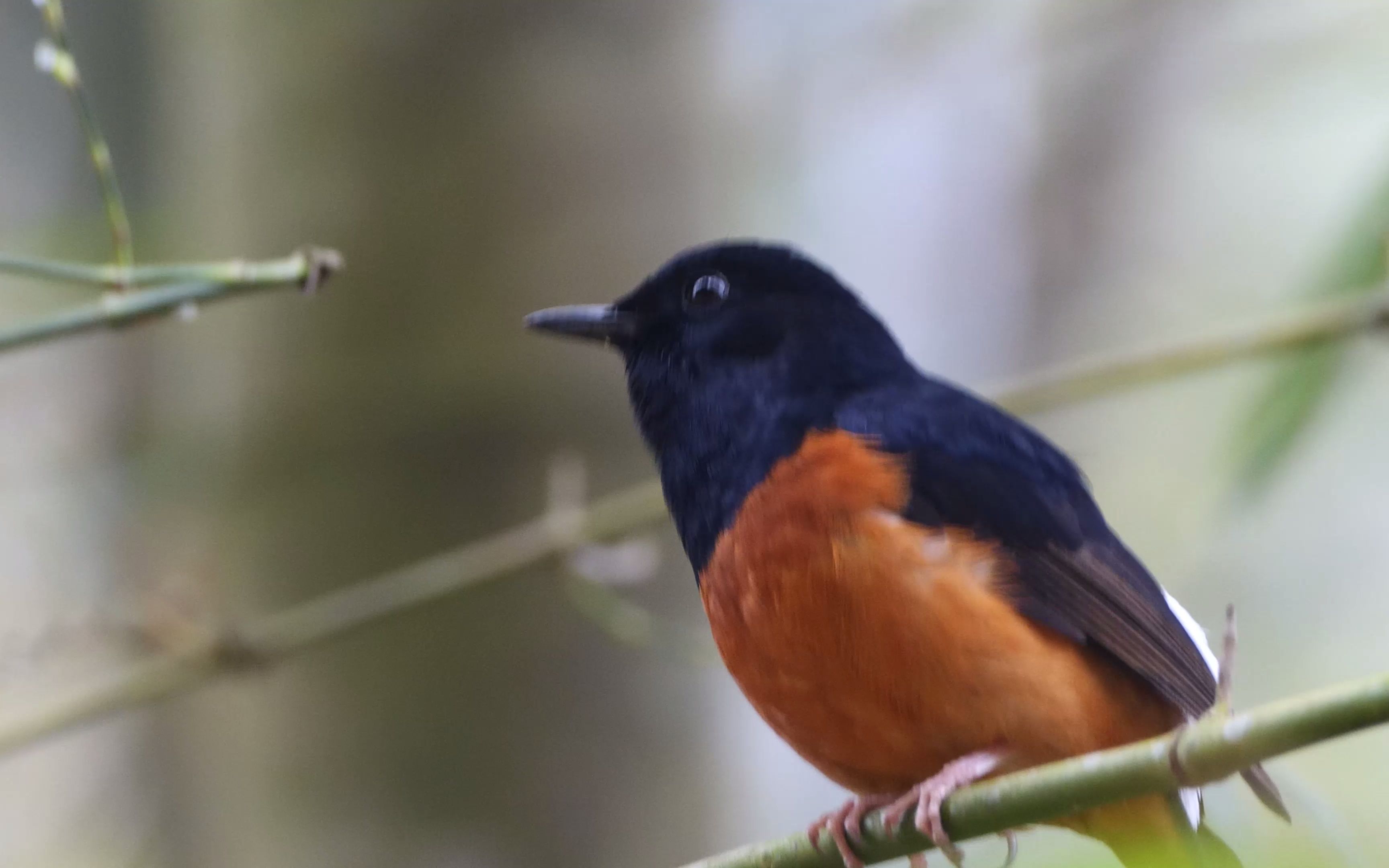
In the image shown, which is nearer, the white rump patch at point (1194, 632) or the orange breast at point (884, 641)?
the orange breast at point (884, 641)

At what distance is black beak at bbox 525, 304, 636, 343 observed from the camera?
2340 mm

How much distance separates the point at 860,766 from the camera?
196 cm

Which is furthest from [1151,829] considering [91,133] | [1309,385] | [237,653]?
[91,133]

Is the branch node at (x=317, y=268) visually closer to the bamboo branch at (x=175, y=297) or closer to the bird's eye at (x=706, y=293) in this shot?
the bamboo branch at (x=175, y=297)

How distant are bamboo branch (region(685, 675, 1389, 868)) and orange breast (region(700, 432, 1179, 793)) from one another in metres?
0.24

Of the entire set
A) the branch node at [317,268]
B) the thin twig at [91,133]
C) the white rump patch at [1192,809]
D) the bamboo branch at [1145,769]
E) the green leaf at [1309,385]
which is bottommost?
the white rump patch at [1192,809]

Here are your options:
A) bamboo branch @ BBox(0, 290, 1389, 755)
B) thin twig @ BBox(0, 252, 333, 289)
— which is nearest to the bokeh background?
bamboo branch @ BBox(0, 290, 1389, 755)

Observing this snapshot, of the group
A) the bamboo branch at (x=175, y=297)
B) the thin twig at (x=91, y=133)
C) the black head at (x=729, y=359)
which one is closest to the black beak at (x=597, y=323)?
the black head at (x=729, y=359)

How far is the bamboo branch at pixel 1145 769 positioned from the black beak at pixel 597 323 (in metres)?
1.04

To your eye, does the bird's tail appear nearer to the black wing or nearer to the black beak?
the black wing

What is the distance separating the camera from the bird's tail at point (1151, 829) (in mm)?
1828

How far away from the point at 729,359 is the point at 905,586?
0.61 m

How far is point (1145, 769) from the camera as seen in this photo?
1.25 meters

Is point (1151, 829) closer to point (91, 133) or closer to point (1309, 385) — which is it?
point (1309, 385)
